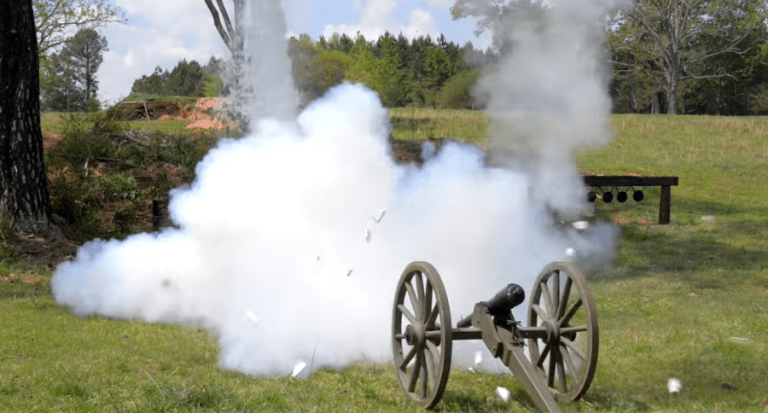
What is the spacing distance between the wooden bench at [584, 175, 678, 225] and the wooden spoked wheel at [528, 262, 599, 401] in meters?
8.95

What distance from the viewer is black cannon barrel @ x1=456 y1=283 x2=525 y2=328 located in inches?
210

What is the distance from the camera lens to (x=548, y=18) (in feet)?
28.7

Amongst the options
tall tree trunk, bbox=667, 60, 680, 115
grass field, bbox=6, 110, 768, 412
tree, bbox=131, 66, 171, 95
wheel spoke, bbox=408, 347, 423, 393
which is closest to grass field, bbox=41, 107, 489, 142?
grass field, bbox=6, 110, 768, 412

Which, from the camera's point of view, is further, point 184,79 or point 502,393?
point 184,79

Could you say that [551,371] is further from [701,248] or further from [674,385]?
[701,248]

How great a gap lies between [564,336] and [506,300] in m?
0.69

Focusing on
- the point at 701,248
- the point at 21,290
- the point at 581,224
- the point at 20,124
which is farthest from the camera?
the point at 581,224

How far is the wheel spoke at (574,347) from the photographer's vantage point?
542cm

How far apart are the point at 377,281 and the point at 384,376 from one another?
4.51 feet

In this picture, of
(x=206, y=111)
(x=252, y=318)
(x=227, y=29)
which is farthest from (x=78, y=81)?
(x=252, y=318)

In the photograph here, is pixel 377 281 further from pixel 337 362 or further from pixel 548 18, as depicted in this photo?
pixel 548 18

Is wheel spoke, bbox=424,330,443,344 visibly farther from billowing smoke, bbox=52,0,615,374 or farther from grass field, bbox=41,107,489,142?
grass field, bbox=41,107,489,142

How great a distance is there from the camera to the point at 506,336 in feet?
17.9

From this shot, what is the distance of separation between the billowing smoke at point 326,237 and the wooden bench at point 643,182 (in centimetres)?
550
